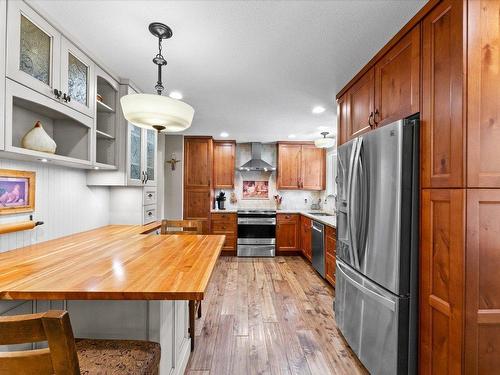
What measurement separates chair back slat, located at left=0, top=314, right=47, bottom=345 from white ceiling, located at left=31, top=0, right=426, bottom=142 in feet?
5.28

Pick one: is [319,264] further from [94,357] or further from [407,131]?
[94,357]

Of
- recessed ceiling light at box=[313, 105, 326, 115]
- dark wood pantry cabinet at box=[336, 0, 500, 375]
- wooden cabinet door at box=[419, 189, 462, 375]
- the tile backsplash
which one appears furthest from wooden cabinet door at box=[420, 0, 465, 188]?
the tile backsplash

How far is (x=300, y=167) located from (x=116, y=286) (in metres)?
4.78

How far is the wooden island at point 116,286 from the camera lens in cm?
105

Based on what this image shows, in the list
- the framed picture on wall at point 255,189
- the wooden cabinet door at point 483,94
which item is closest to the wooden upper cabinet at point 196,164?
the framed picture on wall at point 255,189

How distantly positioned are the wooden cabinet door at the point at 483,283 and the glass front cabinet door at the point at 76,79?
2470 millimetres

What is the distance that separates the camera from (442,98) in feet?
4.33

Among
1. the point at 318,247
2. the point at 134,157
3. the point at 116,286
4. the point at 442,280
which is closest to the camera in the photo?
the point at 116,286

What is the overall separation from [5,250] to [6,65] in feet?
3.92

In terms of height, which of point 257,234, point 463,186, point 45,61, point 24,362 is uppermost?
point 45,61

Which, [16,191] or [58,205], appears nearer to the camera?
[16,191]

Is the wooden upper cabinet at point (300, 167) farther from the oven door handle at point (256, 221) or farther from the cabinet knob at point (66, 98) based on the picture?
the cabinet knob at point (66, 98)

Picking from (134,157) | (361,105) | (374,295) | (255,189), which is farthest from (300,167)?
(374,295)

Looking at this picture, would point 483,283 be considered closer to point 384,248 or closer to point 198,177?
point 384,248
